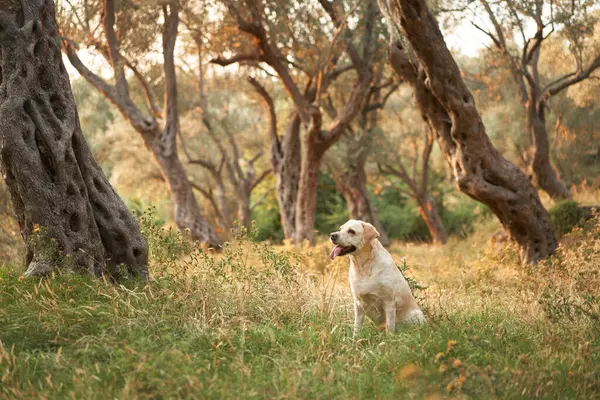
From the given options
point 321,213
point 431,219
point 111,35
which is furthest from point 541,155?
point 321,213

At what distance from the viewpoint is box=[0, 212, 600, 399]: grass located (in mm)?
4688

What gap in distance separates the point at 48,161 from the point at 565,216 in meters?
10.9

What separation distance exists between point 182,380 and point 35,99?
4.38 metres

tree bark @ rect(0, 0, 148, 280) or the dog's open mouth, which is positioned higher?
tree bark @ rect(0, 0, 148, 280)

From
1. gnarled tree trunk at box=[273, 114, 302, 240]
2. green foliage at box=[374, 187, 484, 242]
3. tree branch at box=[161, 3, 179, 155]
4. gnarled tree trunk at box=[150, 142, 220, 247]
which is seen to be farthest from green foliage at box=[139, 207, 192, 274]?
green foliage at box=[374, 187, 484, 242]

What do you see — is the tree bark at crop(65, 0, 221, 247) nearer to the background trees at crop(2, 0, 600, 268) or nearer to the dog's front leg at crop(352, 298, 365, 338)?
the background trees at crop(2, 0, 600, 268)

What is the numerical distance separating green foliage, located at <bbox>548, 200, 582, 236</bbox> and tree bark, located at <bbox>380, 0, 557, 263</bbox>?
73.1 inches

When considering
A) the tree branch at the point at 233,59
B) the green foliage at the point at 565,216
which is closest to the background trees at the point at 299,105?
the tree branch at the point at 233,59

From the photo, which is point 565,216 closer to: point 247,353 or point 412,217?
point 247,353

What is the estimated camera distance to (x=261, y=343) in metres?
5.84

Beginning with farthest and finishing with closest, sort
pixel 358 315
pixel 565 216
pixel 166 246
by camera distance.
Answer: pixel 565 216 < pixel 166 246 < pixel 358 315

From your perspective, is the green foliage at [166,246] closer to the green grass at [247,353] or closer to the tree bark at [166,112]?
the green grass at [247,353]

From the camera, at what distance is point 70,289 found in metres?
6.48

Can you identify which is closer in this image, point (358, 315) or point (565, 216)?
point (358, 315)
